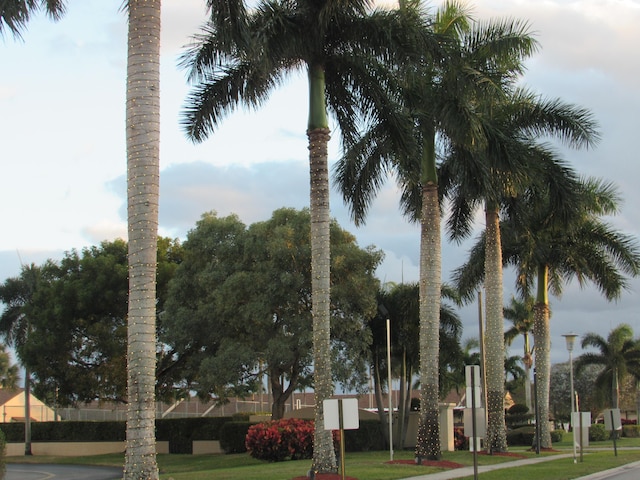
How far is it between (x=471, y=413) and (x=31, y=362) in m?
33.5

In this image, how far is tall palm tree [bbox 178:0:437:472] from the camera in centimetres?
Result: 2036

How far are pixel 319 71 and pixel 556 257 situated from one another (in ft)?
67.1

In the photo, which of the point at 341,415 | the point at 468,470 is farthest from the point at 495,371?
the point at 341,415

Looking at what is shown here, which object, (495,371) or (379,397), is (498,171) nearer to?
(495,371)

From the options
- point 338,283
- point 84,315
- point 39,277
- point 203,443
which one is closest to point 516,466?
point 338,283

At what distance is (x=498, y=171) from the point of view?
27547 millimetres

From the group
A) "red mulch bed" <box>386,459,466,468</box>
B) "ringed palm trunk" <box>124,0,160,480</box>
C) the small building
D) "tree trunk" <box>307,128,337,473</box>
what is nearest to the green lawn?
"red mulch bed" <box>386,459,466,468</box>

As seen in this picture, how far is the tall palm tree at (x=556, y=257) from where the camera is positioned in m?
36.9

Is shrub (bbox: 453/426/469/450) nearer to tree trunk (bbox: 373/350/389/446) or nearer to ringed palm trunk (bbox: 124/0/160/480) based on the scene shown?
tree trunk (bbox: 373/350/389/446)

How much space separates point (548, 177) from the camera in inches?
1188

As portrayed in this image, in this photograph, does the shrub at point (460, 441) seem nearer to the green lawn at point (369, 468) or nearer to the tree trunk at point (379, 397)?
the tree trunk at point (379, 397)

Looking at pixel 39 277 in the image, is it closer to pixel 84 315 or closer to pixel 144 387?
pixel 84 315

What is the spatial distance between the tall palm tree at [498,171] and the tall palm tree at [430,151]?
4.10 ft

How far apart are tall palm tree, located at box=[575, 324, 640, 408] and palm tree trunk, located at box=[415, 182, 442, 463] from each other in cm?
5039
